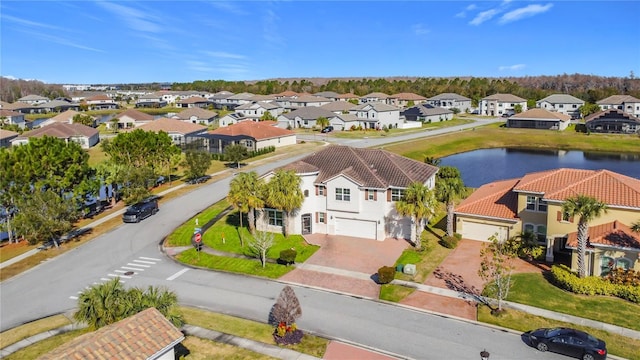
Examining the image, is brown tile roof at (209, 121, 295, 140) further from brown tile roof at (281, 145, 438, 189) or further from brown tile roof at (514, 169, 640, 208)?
brown tile roof at (514, 169, 640, 208)

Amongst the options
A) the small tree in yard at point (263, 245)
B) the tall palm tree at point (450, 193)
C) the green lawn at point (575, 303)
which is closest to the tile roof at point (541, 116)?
the tall palm tree at point (450, 193)

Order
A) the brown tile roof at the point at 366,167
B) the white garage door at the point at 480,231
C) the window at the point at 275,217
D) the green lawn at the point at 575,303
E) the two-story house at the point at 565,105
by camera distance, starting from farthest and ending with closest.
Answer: the two-story house at the point at 565,105
the window at the point at 275,217
the brown tile roof at the point at 366,167
the white garage door at the point at 480,231
the green lawn at the point at 575,303

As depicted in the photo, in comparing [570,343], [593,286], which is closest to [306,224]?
[593,286]

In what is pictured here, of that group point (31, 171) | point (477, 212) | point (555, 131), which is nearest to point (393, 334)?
point (477, 212)

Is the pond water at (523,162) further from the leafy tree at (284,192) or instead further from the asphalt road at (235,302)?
the asphalt road at (235,302)

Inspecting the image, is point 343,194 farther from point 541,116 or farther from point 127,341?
point 541,116
